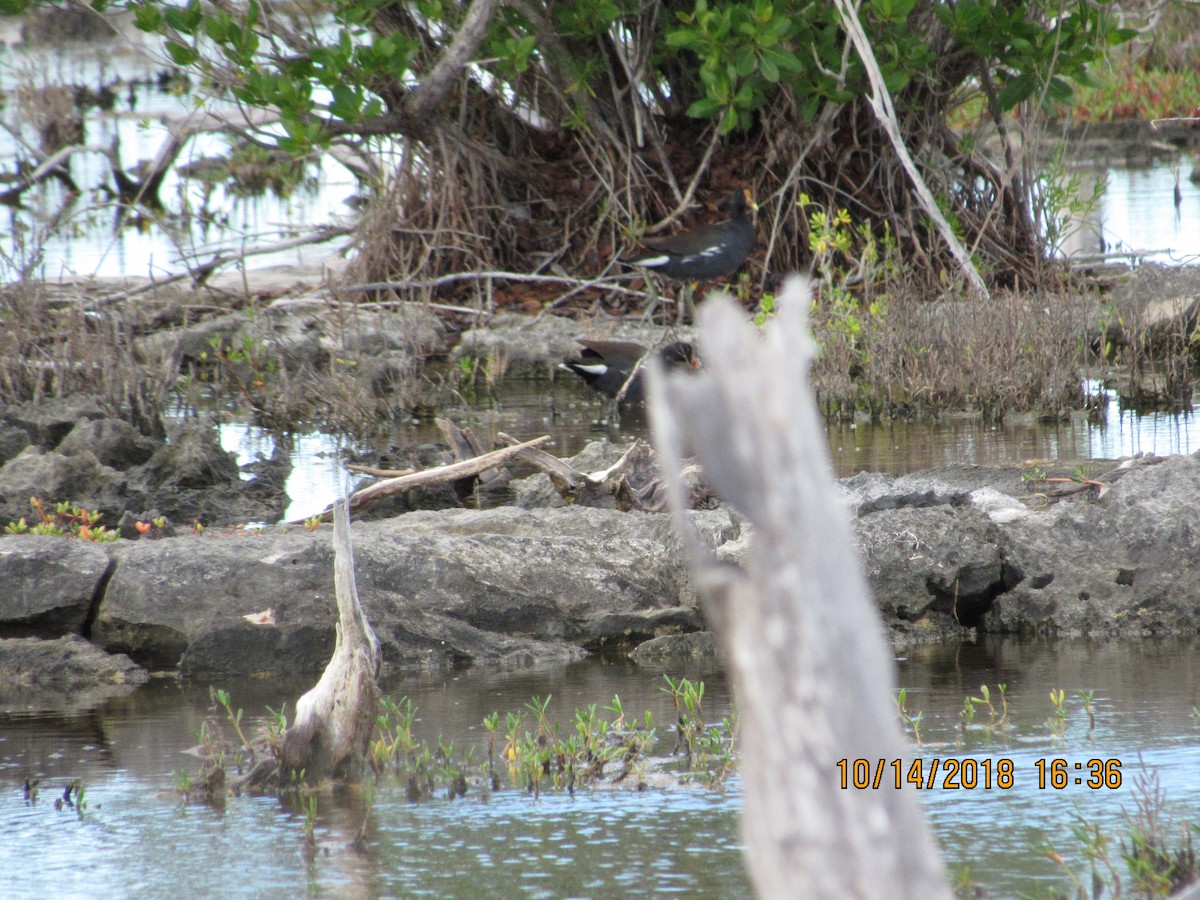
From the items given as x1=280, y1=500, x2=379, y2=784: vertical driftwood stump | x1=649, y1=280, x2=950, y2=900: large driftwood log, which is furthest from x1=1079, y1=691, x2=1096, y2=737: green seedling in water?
x1=649, y1=280, x2=950, y2=900: large driftwood log

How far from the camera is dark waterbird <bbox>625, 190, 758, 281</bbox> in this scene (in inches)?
446

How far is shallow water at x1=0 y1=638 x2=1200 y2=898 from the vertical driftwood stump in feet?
0.48

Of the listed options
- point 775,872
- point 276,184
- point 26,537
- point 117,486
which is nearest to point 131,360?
point 117,486

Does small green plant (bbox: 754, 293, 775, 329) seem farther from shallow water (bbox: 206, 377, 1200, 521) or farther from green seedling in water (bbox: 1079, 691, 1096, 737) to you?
Result: green seedling in water (bbox: 1079, 691, 1096, 737)

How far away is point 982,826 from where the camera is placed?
3.70 metres

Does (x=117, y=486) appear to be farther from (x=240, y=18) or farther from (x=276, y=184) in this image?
(x=276, y=184)

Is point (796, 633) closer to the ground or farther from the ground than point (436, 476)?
closer to the ground

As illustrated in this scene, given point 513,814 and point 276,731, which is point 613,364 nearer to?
point 276,731

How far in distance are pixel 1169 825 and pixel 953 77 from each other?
405 inches

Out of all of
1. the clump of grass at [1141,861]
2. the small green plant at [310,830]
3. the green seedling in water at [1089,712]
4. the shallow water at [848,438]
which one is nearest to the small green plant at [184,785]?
the small green plant at [310,830]

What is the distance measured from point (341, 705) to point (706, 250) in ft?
24.8

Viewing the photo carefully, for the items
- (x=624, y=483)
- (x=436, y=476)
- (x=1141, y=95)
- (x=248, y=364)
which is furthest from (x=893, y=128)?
(x=1141, y=95)

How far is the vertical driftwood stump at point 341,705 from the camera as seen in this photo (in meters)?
4.20

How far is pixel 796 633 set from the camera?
6.10 ft
